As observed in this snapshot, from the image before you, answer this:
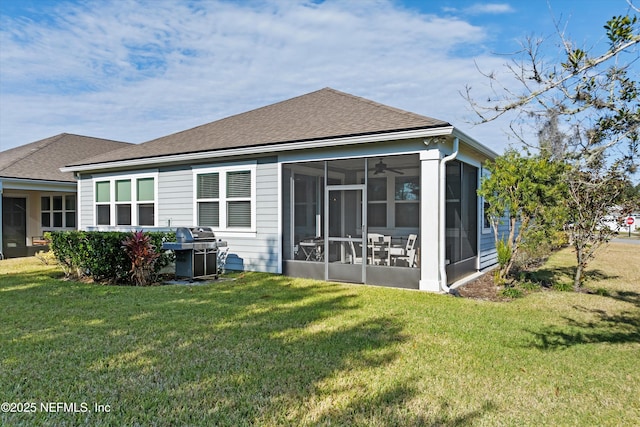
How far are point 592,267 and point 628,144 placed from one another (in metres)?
11.3

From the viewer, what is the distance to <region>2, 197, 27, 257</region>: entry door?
723 inches

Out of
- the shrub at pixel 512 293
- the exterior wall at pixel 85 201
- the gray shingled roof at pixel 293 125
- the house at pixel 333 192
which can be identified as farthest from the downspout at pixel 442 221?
the exterior wall at pixel 85 201

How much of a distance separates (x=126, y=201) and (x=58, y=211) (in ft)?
27.0

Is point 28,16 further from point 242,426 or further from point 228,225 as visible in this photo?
point 242,426

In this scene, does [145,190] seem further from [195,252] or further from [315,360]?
[315,360]

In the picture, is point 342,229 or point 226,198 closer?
point 342,229

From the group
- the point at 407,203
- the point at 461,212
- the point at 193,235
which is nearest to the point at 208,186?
the point at 193,235

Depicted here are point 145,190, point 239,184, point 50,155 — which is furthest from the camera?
point 50,155

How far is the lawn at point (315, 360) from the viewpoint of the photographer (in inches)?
127

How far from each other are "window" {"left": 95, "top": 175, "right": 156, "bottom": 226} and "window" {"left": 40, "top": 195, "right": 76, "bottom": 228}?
19.5ft

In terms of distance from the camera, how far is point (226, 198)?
1066 cm

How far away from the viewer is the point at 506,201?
905 centimetres

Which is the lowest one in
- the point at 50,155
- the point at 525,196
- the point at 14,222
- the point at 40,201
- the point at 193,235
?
the point at 193,235

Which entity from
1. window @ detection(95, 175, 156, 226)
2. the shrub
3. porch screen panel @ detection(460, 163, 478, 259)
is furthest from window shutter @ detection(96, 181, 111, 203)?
the shrub
